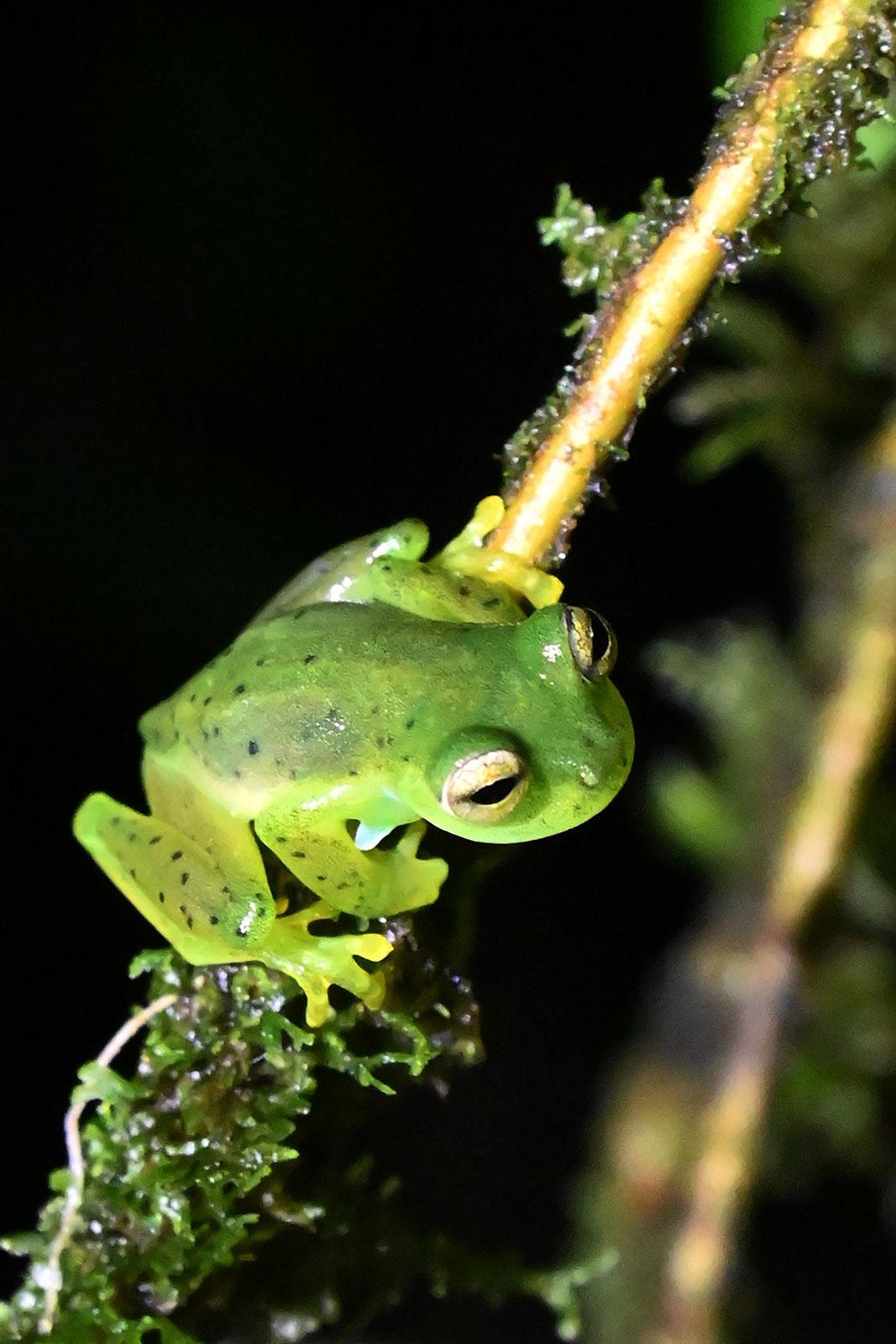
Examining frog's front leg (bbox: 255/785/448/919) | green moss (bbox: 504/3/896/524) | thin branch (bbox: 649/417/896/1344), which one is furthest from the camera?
thin branch (bbox: 649/417/896/1344)

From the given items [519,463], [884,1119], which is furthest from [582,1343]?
[519,463]

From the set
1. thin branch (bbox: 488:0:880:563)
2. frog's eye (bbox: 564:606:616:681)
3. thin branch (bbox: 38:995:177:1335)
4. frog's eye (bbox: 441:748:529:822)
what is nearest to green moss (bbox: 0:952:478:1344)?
thin branch (bbox: 38:995:177:1335)

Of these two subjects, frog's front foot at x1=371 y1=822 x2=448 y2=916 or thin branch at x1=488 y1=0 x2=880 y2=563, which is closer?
thin branch at x1=488 y1=0 x2=880 y2=563

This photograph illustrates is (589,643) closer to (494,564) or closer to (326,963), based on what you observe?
(494,564)

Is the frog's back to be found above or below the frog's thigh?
above

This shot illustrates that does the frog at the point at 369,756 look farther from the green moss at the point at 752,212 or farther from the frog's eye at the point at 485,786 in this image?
the green moss at the point at 752,212

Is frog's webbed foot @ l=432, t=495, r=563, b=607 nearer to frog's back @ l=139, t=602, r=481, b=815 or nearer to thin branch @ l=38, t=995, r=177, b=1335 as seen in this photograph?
frog's back @ l=139, t=602, r=481, b=815

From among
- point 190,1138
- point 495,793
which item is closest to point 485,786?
point 495,793
